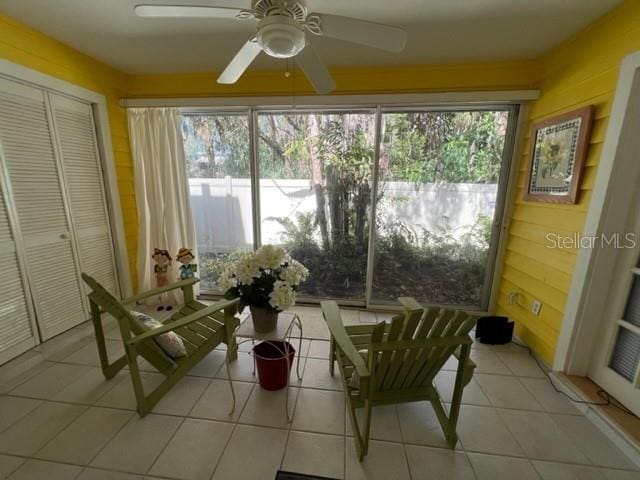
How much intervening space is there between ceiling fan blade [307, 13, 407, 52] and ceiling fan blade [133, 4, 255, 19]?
1.01ft

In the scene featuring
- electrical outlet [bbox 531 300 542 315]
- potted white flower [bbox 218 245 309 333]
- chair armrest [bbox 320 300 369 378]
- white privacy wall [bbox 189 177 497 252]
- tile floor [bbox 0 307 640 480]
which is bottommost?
tile floor [bbox 0 307 640 480]

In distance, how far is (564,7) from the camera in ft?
4.96

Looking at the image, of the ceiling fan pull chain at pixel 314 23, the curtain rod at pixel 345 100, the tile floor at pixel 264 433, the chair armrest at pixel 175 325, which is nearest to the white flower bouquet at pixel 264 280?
the chair armrest at pixel 175 325

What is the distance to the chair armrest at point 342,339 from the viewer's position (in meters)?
1.18

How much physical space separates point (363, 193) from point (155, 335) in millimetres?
2025

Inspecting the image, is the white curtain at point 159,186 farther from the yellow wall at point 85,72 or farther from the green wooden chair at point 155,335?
the green wooden chair at point 155,335

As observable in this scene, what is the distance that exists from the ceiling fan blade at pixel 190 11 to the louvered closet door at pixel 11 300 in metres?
1.59

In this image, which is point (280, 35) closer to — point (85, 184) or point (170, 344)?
point (170, 344)

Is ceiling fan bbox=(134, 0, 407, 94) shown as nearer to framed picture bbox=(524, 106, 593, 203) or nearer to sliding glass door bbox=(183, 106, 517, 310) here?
sliding glass door bbox=(183, 106, 517, 310)

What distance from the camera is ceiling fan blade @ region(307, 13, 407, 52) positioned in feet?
3.65

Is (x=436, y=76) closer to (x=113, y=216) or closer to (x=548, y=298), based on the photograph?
(x=548, y=298)

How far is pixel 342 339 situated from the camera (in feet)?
4.42

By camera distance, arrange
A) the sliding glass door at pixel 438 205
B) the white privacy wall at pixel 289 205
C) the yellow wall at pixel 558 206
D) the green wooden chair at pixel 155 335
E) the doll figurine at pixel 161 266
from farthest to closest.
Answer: the doll figurine at pixel 161 266, the white privacy wall at pixel 289 205, the sliding glass door at pixel 438 205, the yellow wall at pixel 558 206, the green wooden chair at pixel 155 335

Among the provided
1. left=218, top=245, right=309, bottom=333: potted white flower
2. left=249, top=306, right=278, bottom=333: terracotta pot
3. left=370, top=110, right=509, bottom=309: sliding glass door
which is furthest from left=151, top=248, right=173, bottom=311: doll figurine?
left=370, top=110, right=509, bottom=309: sliding glass door
